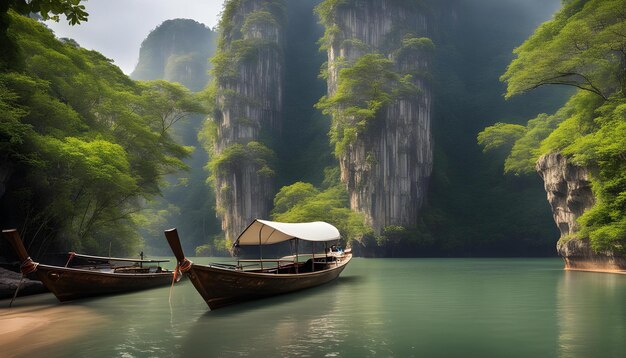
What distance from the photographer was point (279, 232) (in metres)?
19.9

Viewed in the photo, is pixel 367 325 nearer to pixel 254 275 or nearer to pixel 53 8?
pixel 254 275

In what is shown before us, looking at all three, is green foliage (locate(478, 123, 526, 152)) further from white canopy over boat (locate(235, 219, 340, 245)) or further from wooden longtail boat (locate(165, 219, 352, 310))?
white canopy over boat (locate(235, 219, 340, 245))

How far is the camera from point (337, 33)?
6241 cm

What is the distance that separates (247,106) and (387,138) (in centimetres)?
2315

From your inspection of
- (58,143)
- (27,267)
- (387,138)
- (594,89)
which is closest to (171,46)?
(387,138)

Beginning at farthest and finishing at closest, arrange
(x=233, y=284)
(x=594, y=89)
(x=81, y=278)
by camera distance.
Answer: (x=594, y=89), (x=81, y=278), (x=233, y=284)

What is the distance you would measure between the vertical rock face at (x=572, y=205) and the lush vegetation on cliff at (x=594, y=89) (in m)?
0.97

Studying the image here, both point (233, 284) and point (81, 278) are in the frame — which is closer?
point (233, 284)

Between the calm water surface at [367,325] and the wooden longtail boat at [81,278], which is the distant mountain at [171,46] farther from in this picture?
the calm water surface at [367,325]

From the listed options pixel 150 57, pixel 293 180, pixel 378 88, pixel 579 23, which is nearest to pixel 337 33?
pixel 378 88

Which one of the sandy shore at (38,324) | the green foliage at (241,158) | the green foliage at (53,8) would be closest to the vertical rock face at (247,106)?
the green foliage at (241,158)

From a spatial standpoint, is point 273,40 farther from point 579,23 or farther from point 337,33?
point 579,23

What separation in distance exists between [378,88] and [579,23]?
30.4 m

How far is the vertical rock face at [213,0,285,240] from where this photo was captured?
62.7 m
